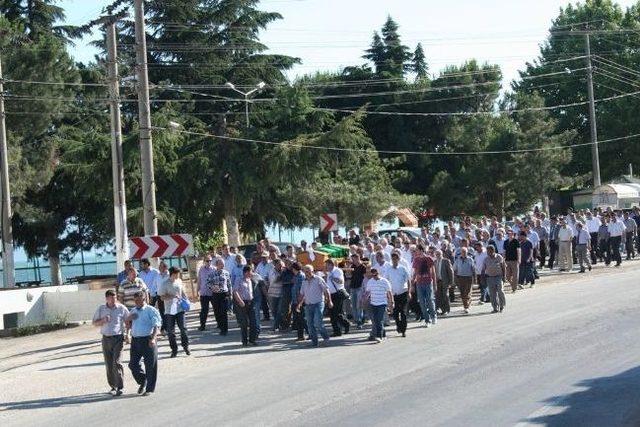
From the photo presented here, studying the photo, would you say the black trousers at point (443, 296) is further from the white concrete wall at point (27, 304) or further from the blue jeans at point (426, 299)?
the white concrete wall at point (27, 304)

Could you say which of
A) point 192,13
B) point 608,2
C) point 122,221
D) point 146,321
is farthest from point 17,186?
point 608,2

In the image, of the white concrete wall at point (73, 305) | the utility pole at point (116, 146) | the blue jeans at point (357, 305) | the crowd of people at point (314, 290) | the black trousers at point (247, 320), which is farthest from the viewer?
the white concrete wall at point (73, 305)

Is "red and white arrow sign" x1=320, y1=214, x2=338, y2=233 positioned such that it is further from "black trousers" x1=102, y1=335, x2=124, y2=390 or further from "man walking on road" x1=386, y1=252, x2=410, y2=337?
"black trousers" x1=102, y1=335, x2=124, y2=390

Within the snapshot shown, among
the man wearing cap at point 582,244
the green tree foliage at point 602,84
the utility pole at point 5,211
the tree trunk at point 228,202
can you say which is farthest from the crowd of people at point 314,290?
the green tree foliage at point 602,84

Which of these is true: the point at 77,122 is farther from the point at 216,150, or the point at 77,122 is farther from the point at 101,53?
the point at 216,150

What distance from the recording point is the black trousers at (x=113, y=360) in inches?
634

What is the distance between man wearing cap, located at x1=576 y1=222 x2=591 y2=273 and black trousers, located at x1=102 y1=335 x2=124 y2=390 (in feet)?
Answer: 61.9

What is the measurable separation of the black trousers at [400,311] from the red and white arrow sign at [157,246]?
563 cm

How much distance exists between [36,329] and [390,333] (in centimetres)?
1212

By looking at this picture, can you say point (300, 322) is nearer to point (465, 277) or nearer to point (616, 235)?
point (465, 277)

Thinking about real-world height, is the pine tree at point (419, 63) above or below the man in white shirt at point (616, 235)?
above

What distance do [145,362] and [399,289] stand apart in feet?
22.9

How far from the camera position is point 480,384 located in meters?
14.6

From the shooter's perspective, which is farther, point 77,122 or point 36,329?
point 77,122
